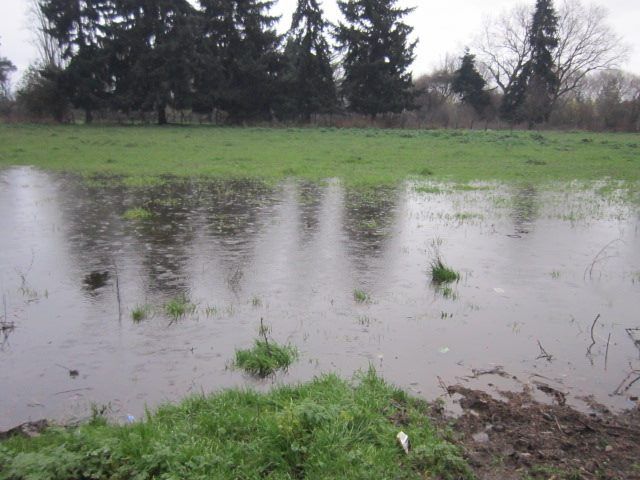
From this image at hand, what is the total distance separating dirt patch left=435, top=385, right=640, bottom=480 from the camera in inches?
124

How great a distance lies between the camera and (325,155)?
875 inches

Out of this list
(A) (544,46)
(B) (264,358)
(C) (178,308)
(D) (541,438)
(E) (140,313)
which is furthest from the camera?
(A) (544,46)

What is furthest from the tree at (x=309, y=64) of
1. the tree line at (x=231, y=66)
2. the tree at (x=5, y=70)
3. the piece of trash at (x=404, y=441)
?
the piece of trash at (x=404, y=441)

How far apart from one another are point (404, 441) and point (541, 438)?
36.8 inches

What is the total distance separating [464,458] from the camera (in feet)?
10.7

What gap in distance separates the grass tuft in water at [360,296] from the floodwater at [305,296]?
0.10 metres

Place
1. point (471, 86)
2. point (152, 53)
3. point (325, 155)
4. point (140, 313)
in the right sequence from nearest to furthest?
1. point (140, 313)
2. point (325, 155)
3. point (152, 53)
4. point (471, 86)

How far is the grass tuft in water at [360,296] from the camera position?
20.0 feet

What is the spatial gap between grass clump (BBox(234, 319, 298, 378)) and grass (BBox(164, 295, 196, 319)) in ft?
3.92

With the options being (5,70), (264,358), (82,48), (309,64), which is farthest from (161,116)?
(264,358)

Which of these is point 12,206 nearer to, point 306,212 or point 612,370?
point 306,212

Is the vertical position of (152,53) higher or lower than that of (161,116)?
higher

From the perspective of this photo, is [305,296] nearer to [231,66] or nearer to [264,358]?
[264,358]

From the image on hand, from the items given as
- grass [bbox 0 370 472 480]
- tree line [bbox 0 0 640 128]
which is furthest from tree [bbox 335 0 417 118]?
grass [bbox 0 370 472 480]
